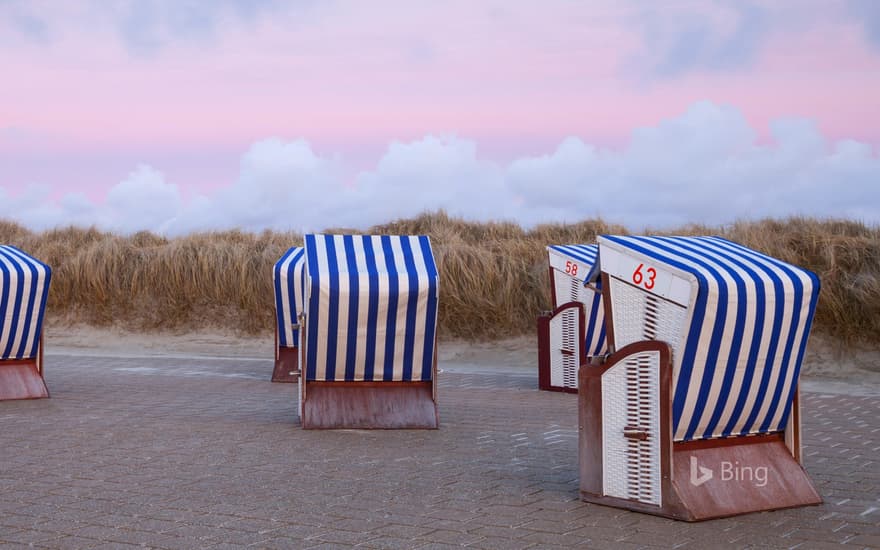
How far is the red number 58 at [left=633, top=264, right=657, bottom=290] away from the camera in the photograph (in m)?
5.19

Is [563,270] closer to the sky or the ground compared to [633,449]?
closer to the sky

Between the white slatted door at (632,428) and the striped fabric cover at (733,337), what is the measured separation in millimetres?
142

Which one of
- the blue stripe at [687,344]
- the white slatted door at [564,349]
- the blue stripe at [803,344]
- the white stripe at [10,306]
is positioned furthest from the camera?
the white slatted door at [564,349]

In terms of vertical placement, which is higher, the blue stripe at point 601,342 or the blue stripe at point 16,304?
the blue stripe at point 16,304

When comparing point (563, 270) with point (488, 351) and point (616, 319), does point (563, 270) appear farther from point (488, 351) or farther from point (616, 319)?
point (616, 319)

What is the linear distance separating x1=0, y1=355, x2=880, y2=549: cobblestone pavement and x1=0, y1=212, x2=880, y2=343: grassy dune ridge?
497 centimetres

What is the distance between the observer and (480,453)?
7062mm

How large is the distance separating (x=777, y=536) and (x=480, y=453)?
8.70 feet

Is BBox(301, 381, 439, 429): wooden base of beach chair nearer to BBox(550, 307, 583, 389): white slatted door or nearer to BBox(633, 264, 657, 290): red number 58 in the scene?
BBox(550, 307, 583, 389): white slatted door

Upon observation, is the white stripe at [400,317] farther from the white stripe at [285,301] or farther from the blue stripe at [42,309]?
the blue stripe at [42,309]

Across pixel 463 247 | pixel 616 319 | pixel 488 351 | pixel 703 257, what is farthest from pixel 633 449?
pixel 463 247

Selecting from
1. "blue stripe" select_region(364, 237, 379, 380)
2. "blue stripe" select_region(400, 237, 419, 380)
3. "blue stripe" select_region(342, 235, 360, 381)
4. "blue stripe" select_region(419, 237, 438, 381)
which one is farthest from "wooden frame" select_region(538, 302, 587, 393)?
"blue stripe" select_region(342, 235, 360, 381)

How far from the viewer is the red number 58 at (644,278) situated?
17.0 ft

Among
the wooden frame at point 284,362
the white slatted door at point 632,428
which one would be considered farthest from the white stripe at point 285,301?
the white slatted door at point 632,428
